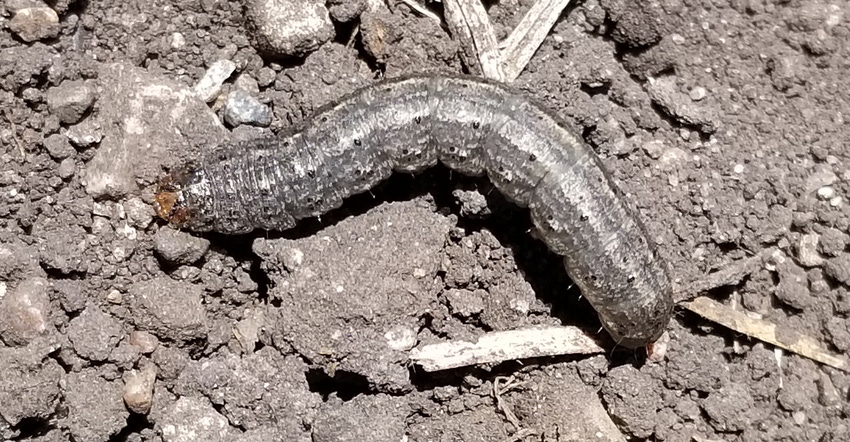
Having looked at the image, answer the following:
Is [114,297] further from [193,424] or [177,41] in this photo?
[177,41]

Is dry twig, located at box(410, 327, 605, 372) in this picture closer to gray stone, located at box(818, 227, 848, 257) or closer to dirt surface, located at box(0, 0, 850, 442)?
dirt surface, located at box(0, 0, 850, 442)

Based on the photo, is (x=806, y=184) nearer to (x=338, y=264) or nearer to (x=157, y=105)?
(x=338, y=264)

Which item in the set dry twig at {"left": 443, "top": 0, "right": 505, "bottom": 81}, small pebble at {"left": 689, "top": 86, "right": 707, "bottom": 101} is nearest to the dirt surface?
small pebble at {"left": 689, "top": 86, "right": 707, "bottom": 101}

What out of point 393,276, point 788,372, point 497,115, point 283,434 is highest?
point 497,115

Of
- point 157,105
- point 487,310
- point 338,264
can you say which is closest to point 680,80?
point 487,310

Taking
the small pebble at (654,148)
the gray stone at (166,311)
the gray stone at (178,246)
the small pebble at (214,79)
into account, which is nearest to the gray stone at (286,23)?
the small pebble at (214,79)

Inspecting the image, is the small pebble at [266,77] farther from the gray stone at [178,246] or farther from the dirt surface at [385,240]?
the gray stone at [178,246]
